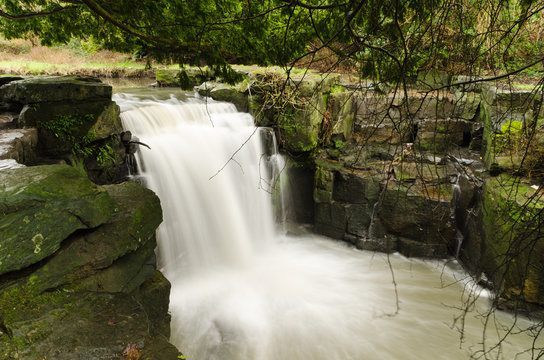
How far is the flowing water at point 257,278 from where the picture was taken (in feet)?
15.7

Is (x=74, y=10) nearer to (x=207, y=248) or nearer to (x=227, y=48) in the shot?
(x=227, y=48)

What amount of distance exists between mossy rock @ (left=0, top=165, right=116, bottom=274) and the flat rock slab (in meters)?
2.06

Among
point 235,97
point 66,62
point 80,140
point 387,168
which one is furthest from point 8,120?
point 66,62

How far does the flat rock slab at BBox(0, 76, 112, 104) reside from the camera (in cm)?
451

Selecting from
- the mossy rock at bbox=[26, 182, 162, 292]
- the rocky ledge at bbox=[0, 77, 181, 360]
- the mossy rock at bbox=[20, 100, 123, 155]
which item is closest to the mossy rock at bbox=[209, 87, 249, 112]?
the mossy rock at bbox=[20, 100, 123, 155]

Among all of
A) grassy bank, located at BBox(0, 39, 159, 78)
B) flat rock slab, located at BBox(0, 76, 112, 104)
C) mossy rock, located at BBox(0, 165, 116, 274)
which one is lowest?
mossy rock, located at BBox(0, 165, 116, 274)

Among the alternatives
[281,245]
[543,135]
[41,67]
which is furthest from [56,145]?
[41,67]

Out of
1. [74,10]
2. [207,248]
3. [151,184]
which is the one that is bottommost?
[207,248]

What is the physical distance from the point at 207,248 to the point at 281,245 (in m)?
1.85

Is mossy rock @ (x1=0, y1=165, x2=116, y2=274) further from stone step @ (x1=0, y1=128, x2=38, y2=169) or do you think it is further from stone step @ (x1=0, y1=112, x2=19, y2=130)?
stone step @ (x1=0, y1=112, x2=19, y2=130)

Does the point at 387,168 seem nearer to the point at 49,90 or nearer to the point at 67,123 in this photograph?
the point at 67,123

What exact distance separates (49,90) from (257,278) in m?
4.53

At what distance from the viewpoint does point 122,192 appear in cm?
395

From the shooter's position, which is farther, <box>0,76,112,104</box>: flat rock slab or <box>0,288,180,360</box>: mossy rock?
<box>0,76,112,104</box>: flat rock slab
